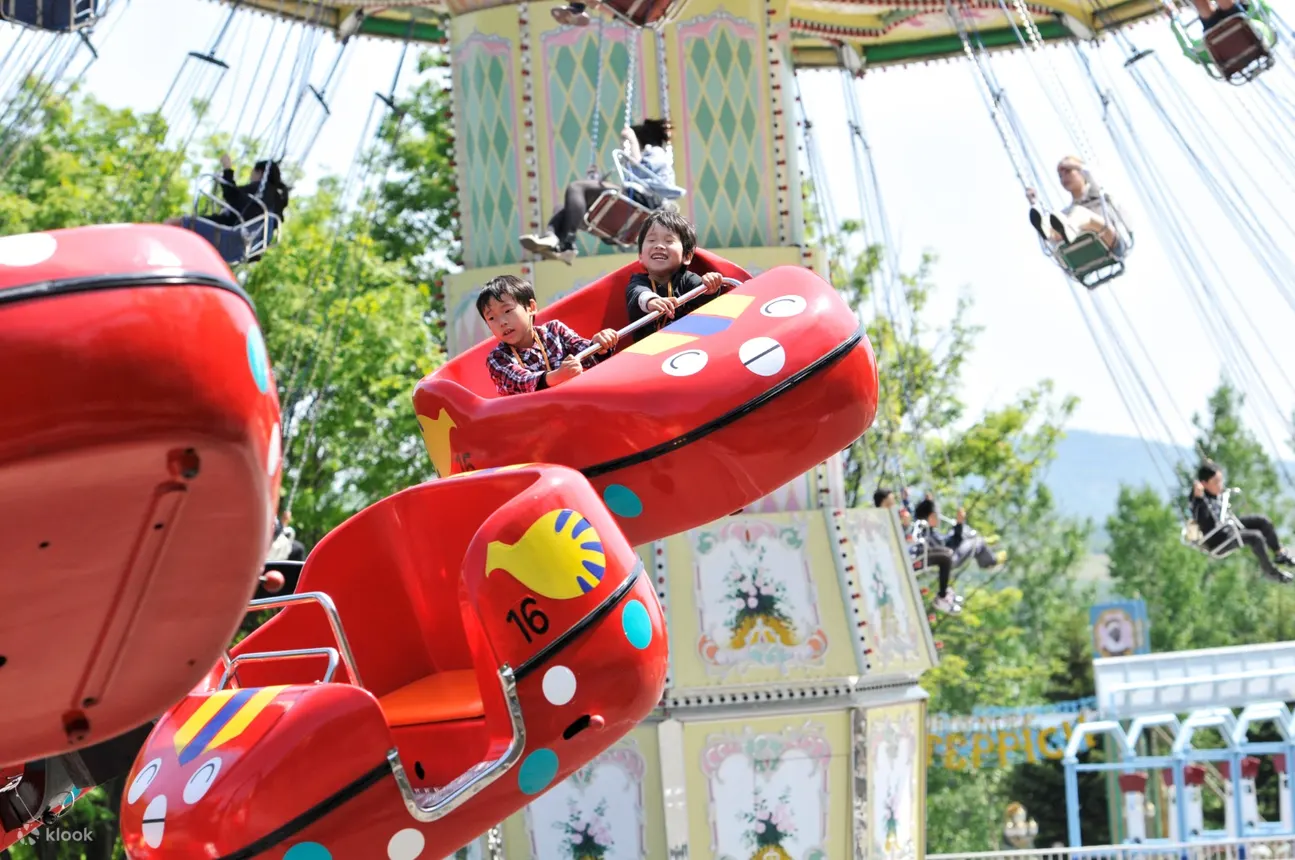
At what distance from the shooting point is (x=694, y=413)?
192 inches

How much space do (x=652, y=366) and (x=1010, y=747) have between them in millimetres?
19129

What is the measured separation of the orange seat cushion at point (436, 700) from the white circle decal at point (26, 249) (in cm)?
193

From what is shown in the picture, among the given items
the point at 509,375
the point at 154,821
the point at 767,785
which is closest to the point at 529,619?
the point at 154,821

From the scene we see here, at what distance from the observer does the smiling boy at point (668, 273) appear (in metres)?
5.50

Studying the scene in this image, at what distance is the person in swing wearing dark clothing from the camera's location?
43.4 ft

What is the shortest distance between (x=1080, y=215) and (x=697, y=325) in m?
7.24

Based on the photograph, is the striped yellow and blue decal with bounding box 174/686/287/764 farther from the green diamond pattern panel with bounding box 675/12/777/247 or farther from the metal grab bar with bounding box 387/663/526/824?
the green diamond pattern panel with bounding box 675/12/777/247

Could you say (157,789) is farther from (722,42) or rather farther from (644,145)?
(722,42)

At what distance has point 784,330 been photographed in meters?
5.02

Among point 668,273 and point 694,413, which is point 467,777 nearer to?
point 694,413

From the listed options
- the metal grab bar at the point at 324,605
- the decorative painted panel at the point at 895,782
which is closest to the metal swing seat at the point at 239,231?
the decorative painted panel at the point at 895,782

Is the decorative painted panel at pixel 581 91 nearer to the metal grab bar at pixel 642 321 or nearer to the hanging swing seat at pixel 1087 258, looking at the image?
the hanging swing seat at pixel 1087 258

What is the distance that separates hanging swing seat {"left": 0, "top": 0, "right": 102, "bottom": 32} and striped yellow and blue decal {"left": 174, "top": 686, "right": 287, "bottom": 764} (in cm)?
775

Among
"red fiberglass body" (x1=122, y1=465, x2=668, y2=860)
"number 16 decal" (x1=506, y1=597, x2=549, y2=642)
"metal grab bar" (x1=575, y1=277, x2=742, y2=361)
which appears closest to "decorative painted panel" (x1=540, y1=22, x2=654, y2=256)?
"metal grab bar" (x1=575, y1=277, x2=742, y2=361)
